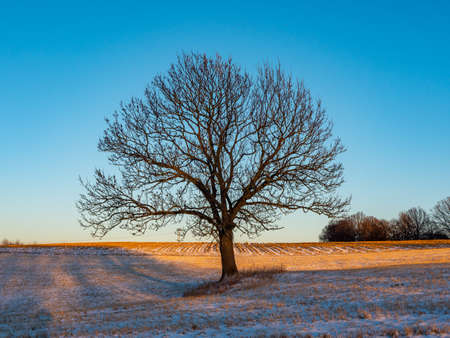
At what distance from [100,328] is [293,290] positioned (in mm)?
8145

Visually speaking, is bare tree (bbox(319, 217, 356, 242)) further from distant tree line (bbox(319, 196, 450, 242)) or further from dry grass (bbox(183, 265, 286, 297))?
dry grass (bbox(183, 265, 286, 297))

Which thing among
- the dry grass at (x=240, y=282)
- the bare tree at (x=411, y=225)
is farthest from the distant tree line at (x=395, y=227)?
the dry grass at (x=240, y=282)

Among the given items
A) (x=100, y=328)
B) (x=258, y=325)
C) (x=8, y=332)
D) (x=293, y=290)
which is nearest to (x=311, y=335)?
(x=258, y=325)

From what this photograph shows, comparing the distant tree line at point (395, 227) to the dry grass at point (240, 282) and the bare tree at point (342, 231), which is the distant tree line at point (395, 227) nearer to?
the bare tree at point (342, 231)

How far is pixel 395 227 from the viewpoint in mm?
109062

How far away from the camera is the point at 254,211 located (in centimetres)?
2022

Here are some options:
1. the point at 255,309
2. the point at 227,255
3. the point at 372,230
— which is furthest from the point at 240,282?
the point at 372,230

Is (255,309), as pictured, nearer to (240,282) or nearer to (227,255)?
A: (240,282)

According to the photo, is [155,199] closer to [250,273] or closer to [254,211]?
[254,211]

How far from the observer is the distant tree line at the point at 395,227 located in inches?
4028

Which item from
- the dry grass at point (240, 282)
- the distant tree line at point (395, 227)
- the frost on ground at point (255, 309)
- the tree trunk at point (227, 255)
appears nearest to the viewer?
the frost on ground at point (255, 309)

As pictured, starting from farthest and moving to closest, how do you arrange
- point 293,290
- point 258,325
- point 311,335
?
point 293,290 → point 258,325 → point 311,335

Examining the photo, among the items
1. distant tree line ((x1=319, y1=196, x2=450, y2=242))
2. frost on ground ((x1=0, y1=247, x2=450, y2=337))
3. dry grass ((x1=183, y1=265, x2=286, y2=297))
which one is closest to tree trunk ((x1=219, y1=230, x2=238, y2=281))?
dry grass ((x1=183, y1=265, x2=286, y2=297))

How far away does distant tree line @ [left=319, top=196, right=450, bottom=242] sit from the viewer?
102 metres
